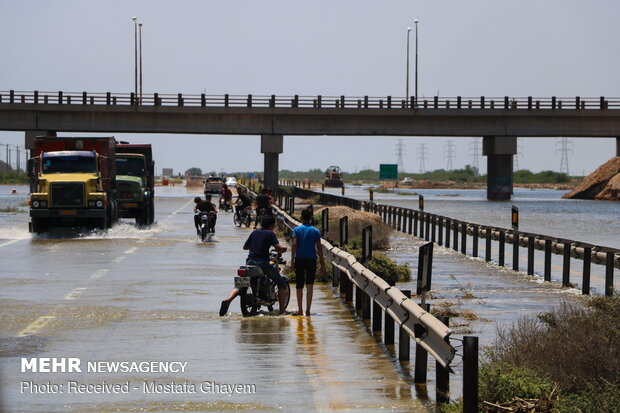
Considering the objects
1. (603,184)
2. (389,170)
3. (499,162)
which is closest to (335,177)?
(389,170)

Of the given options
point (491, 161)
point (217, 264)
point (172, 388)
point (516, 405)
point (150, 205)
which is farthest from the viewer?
point (491, 161)

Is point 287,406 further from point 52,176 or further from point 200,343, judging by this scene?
point 52,176

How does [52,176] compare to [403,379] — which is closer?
[403,379]

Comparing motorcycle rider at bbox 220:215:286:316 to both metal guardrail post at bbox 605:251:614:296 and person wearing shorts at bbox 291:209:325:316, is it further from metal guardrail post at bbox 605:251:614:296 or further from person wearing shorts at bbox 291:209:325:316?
metal guardrail post at bbox 605:251:614:296

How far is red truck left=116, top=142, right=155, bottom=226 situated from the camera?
4628 centimetres

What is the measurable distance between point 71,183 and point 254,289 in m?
21.6

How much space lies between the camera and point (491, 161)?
98.2m

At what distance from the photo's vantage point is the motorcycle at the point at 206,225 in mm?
35750

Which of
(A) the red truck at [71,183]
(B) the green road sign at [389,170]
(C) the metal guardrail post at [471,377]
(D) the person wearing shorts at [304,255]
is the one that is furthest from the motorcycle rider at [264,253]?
(B) the green road sign at [389,170]

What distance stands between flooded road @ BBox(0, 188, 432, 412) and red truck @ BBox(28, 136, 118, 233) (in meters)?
12.3

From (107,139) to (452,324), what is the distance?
2540cm

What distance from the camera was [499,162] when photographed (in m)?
97.8

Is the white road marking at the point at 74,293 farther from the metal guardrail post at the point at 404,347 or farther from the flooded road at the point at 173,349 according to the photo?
the metal guardrail post at the point at 404,347

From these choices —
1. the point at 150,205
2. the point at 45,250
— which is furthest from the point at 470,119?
the point at 45,250
